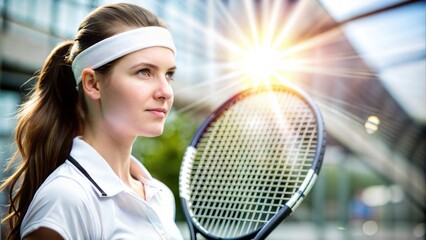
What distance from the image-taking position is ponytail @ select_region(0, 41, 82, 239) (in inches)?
31.6

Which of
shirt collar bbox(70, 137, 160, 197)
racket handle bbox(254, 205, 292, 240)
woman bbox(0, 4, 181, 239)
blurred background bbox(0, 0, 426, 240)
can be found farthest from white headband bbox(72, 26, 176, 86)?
blurred background bbox(0, 0, 426, 240)

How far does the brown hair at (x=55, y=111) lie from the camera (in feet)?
2.59

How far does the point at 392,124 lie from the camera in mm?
4734

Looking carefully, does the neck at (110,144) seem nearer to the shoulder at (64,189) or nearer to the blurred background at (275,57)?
the shoulder at (64,189)

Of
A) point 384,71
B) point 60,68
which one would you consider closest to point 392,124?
point 384,71

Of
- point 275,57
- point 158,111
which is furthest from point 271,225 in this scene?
point 275,57

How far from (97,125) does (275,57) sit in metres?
1.93

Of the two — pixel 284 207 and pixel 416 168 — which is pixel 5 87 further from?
pixel 416 168

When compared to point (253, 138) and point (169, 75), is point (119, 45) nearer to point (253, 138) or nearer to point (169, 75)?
point (169, 75)

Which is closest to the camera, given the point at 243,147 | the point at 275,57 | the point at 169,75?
the point at 169,75

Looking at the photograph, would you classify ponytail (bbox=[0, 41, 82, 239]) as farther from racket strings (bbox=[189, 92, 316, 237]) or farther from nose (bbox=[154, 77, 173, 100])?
racket strings (bbox=[189, 92, 316, 237])

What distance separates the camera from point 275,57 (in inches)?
105

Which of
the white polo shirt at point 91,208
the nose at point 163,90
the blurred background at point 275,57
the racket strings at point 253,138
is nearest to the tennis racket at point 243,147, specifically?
the racket strings at point 253,138

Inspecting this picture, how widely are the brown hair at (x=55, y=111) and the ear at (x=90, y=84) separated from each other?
1 cm
